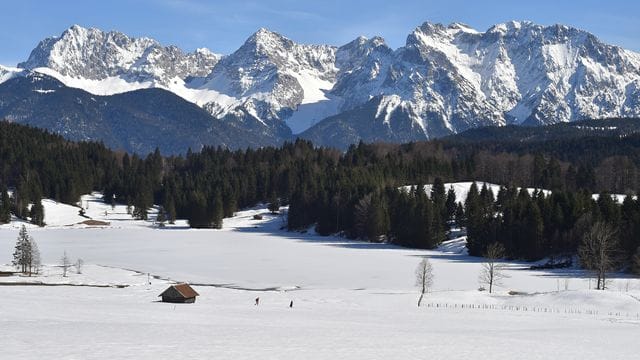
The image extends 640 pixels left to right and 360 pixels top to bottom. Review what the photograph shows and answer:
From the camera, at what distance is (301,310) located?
211 feet

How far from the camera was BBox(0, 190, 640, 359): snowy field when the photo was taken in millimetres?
41375

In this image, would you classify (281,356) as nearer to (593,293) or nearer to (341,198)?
(593,293)

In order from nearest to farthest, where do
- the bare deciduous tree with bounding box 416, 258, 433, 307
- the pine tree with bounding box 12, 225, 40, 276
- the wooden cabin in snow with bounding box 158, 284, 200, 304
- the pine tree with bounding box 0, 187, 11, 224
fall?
the wooden cabin in snow with bounding box 158, 284, 200, 304
the bare deciduous tree with bounding box 416, 258, 433, 307
the pine tree with bounding box 12, 225, 40, 276
the pine tree with bounding box 0, 187, 11, 224

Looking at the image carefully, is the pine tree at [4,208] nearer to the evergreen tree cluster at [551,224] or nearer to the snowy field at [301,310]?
the snowy field at [301,310]

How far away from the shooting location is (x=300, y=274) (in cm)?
9250

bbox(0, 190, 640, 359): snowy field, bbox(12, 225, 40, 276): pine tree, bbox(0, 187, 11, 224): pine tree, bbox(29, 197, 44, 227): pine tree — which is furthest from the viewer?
bbox(29, 197, 44, 227): pine tree

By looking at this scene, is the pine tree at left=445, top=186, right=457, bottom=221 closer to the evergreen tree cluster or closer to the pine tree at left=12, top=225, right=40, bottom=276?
the evergreen tree cluster

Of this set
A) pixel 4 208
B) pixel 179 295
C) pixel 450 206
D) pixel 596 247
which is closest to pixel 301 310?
pixel 179 295

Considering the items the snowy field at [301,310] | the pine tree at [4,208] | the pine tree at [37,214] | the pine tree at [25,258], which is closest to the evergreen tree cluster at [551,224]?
the snowy field at [301,310]

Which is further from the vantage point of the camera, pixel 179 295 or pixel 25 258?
pixel 25 258

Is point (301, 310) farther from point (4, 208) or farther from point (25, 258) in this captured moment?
point (4, 208)

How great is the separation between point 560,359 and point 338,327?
16.9 m

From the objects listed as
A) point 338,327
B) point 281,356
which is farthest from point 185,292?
point 281,356

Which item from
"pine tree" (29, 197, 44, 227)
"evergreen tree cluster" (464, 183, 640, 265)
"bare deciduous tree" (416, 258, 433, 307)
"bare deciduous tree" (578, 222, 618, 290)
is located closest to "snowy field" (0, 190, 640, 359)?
"bare deciduous tree" (416, 258, 433, 307)
